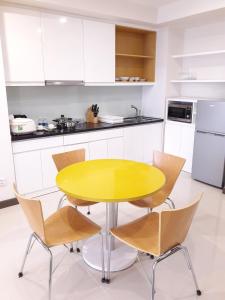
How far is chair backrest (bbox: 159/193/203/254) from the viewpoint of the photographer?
1.45 m

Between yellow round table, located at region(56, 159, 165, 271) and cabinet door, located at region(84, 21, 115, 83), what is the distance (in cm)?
175

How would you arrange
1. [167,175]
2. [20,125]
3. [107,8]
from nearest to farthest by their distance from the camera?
[167,175]
[20,125]
[107,8]

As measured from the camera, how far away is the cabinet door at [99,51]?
11.5 ft

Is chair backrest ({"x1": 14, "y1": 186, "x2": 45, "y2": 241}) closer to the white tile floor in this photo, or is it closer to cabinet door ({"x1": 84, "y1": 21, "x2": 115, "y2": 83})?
the white tile floor

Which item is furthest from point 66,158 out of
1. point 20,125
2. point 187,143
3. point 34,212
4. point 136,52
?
point 136,52

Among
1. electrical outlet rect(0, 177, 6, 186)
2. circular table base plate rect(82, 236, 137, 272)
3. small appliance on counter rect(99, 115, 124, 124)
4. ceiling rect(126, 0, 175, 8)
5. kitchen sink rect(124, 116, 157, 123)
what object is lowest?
circular table base plate rect(82, 236, 137, 272)

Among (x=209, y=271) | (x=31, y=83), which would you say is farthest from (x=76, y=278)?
(x=31, y=83)

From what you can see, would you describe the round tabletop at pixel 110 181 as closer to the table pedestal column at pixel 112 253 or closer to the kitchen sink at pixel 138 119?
the table pedestal column at pixel 112 253

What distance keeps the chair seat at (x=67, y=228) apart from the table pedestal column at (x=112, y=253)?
0.91 feet

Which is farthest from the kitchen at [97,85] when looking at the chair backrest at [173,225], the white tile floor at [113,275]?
the chair backrest at [173,225]

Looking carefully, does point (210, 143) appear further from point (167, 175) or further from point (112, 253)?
point (112, 253)

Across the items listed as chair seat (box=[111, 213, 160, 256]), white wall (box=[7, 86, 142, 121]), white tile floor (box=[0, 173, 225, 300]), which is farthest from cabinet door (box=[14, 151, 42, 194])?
chair seat (box=[111, 213, 160, 256])

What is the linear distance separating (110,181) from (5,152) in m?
1.58

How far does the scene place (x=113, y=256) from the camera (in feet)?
7.15
